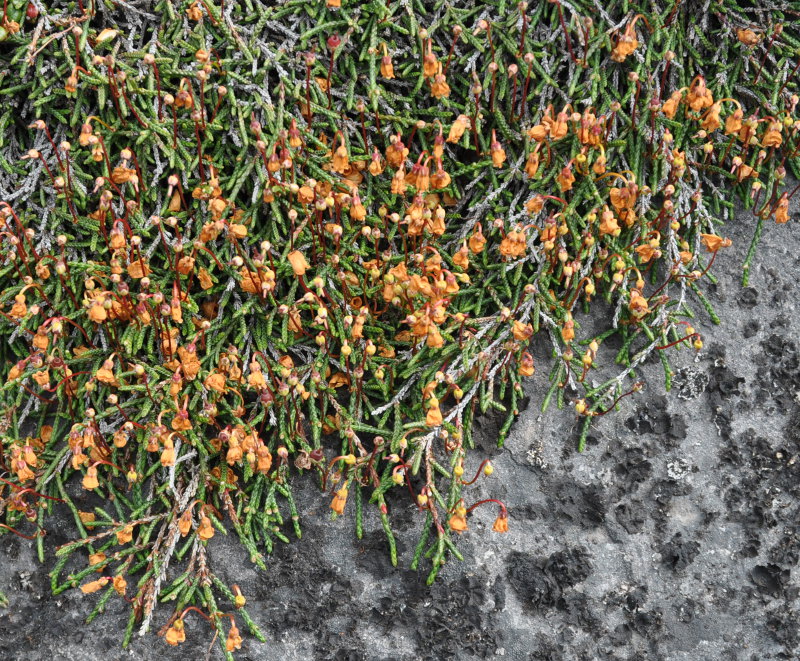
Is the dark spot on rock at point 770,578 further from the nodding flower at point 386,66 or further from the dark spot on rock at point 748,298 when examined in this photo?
the nodding flower at point 386,66

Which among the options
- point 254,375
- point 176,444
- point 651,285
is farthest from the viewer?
point 651,285

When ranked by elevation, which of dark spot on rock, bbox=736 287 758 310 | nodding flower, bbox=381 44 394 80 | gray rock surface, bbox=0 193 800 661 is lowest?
gray rock surface, bbox=0 193 800 661

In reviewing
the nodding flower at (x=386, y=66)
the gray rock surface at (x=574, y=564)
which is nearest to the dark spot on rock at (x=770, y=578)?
the gray rock surface at (x=574, y=564)

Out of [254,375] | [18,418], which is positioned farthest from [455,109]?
[18,418]

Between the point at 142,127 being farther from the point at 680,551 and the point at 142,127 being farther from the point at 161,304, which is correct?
the point at 680,551

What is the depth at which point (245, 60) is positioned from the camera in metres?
2.60

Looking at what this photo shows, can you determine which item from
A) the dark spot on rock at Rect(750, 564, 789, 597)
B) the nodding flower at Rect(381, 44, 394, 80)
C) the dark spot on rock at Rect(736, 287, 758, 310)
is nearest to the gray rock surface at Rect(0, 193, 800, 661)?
the dark spot on rock at Rect(750, 564, 789, 597)

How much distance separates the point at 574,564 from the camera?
7.75 ft

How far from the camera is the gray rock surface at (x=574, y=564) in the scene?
232cm

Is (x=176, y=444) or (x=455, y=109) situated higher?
(x=455, y=109)

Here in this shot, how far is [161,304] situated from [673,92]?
1.82m

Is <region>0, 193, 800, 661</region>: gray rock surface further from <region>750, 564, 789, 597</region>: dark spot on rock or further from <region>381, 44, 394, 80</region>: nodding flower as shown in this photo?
<region>381, 44, 394, 80</region>: nodding flower

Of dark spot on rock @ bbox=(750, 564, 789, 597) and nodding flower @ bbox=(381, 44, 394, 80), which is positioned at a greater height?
nodding flower @ bbox=(381, 44, 394, 80)

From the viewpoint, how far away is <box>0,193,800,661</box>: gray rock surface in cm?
232
